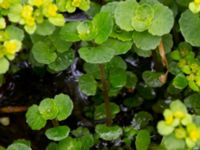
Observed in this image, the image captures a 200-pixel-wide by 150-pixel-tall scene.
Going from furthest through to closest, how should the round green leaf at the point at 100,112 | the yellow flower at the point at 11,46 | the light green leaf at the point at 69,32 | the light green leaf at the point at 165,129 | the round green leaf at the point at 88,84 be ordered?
the round green leaf at the point at 100,112, the round green leaf at the point at 88,84, the light green leaf at the point at 69,32, the yellow flower at the point at 11,46, the light green leaf at the point at 165,129

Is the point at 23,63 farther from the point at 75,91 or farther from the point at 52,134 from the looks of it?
the point at 52,134

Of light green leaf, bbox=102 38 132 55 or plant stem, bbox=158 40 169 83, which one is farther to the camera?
plant stem, bbox=158 40 169 83

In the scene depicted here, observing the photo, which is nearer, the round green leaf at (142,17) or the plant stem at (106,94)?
the round green leaf at (142,17)

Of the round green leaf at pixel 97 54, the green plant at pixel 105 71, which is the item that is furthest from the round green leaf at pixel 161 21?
the round green leaf at pixel 97 54

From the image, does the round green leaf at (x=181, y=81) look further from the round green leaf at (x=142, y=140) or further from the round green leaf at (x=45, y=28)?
the round green leaf at (x=45, y=28)

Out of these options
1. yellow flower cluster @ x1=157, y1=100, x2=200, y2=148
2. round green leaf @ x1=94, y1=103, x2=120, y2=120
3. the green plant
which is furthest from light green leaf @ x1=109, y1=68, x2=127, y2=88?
yellow flower cluster @ x1=157, y1=100, x2=200, y2=148

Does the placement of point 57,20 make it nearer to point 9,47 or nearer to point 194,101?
point 9,47

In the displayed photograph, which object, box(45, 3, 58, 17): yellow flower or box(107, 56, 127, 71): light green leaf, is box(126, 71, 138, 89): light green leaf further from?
box(45, 3, 58, 17): yellow flower
